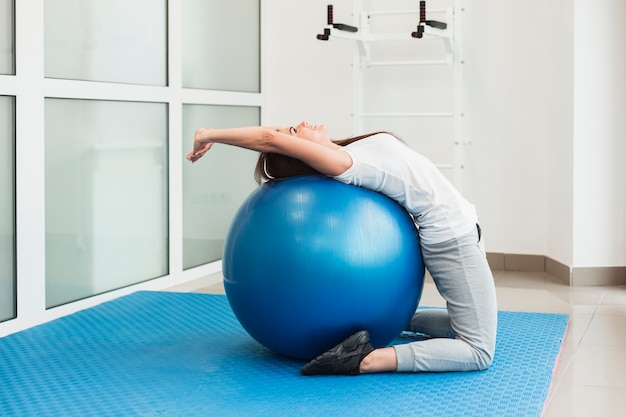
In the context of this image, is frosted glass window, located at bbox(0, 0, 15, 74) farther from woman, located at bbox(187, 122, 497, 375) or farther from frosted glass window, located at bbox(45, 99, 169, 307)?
woman, located at bbox(187, 122, 497, 375)

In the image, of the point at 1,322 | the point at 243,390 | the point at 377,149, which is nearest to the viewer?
the point at 243,390

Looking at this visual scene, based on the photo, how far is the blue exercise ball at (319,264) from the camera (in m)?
2.89

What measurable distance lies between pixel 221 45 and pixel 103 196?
1.49 metres

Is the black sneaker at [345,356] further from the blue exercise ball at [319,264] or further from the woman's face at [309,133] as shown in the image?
the woman's face at [309,133]

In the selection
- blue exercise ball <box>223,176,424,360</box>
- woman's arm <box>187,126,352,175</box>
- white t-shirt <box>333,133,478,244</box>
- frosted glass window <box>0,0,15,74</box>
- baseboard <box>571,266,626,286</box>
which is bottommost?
baseboard <box>571,266,626,286</box>

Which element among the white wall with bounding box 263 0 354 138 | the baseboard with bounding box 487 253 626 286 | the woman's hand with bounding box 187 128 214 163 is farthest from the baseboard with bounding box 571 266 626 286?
the woman's hand with bounding box 187 128 214 163

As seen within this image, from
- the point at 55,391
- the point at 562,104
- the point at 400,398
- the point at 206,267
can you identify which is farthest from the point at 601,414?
the point at 206,267

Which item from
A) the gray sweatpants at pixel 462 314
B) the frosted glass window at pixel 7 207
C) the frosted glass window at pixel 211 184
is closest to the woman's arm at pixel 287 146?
the gray sweatpants at pixel 462 314

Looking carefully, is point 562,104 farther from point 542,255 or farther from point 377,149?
point 377,149

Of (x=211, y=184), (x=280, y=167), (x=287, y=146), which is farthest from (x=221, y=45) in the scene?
(x=287, y=146)

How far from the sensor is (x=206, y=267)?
5328 mm

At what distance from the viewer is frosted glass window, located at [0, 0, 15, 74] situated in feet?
11.9

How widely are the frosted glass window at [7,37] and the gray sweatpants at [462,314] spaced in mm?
1853

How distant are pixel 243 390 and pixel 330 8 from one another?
2.95m
